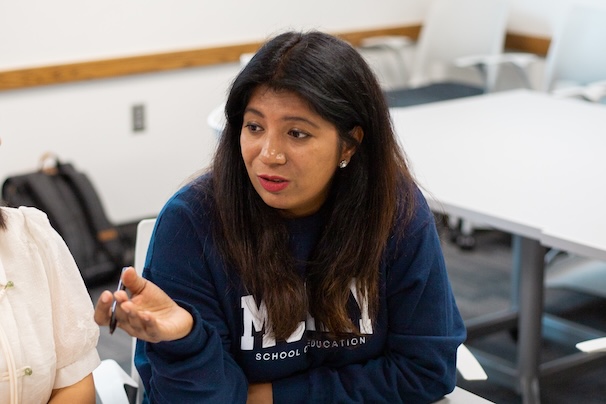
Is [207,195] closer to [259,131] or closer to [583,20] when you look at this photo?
[259,131]

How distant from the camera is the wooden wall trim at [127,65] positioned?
3.62m

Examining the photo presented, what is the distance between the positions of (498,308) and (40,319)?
2.42 m

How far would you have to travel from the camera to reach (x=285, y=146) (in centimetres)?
143

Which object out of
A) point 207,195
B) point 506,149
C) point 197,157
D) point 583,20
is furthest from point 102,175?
point 207,195

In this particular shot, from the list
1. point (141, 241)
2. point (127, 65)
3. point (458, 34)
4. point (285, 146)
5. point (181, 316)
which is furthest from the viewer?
point (458, 34)

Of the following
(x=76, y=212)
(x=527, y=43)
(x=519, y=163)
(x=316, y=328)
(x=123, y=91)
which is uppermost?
(x=316, y=328)

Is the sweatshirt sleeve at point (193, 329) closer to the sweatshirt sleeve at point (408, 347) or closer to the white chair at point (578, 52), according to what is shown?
the sweatshirt sleeve at point (408, 347)

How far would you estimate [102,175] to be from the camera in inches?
156

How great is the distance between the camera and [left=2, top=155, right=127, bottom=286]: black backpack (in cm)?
357

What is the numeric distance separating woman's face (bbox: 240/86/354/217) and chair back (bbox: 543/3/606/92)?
112 inches

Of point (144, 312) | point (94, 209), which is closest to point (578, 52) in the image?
point (94, 209)

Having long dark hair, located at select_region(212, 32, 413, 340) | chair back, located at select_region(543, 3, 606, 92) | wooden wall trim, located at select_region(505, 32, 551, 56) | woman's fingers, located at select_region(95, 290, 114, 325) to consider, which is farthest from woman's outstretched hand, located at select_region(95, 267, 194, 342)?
wooden wall trim, located at select_region(505, 32, 551, 56)

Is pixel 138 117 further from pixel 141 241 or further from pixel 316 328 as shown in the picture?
pixel 316 328

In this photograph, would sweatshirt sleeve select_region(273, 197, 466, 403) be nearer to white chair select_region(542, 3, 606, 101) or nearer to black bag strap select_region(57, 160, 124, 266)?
black bag strap select_region(57, 160, 124, 266)
